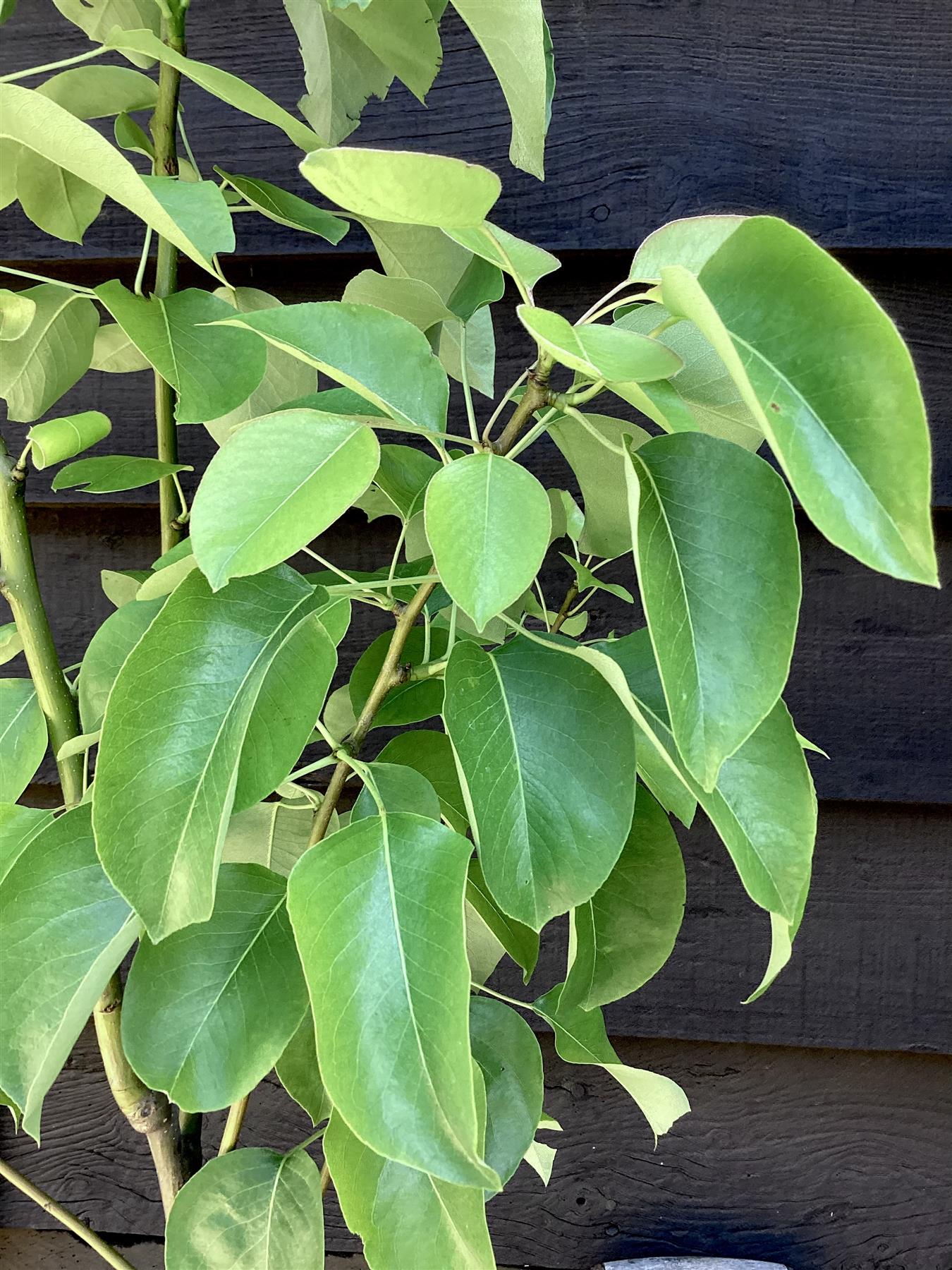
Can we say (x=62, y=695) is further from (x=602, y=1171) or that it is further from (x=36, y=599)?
(x=602, y=1171)

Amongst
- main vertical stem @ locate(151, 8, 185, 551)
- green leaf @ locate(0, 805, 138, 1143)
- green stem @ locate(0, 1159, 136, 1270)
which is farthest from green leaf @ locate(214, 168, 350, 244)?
green stem @ locate(0, 1159, 136, 1270)

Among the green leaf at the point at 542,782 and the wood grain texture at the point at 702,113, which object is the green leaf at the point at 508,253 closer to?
the green leaf at the point at 542,782

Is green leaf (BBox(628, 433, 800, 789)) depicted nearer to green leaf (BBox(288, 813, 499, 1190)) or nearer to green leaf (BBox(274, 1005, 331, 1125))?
green leaf (BBox(288, 813, 499, 1190))

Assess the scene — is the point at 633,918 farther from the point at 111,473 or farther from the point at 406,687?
the point at 111,473

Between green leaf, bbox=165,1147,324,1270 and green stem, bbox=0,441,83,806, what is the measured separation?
220 millimetres

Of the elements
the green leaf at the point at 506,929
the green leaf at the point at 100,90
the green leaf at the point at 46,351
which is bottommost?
the green leaf at the point at 506,929

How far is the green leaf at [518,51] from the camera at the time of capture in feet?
1.21

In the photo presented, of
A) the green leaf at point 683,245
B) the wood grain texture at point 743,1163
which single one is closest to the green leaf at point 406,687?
the green leaf at point 683,245

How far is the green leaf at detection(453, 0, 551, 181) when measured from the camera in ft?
1.21

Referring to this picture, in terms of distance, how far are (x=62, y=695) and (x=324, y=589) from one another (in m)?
0.20

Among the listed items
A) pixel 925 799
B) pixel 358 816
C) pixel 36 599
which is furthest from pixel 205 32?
pixel 925 799

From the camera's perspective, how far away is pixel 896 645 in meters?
0.81

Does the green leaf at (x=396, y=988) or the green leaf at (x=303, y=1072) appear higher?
the green leaf at (x=396, y=988)

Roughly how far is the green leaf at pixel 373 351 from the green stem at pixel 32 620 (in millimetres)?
206
